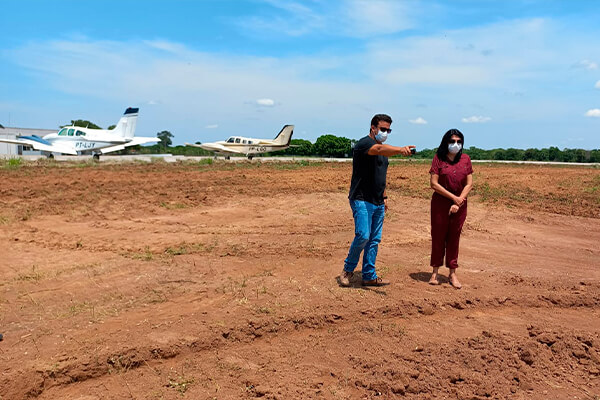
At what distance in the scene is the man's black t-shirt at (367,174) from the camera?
509cm

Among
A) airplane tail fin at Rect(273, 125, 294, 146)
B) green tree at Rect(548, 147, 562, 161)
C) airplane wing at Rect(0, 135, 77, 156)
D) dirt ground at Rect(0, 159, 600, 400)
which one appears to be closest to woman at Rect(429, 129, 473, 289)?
dirt ground at Rect(0, 159, 600, 400)

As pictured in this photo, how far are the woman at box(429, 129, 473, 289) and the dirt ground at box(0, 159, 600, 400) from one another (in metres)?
0.45

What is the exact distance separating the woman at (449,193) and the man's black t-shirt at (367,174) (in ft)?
2.14

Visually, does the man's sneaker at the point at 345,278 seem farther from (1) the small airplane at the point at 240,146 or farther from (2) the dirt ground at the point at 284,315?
(1) the small airplane at the point at 240,146

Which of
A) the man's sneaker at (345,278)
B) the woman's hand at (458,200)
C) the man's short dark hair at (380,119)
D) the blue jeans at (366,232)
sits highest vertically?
the man's short dark hair at (380,119)

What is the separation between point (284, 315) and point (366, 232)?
1.24 meters

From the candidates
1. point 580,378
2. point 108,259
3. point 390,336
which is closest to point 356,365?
point 390,336

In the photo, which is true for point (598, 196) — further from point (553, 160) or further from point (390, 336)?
point (553, 160)

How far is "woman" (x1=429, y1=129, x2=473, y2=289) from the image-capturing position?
534cm

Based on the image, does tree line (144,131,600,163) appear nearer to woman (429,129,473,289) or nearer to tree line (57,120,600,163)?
tree line (57,120,600,163)

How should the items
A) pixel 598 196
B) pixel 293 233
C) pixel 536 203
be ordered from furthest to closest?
pixel 598 196 → pixel 536 203 → pixel 293 233

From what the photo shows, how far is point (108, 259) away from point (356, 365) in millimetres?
4421

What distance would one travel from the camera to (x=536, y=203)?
13148 mm

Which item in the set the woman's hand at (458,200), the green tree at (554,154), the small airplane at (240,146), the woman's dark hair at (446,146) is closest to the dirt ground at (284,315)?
the woman's hand at (458,200)
